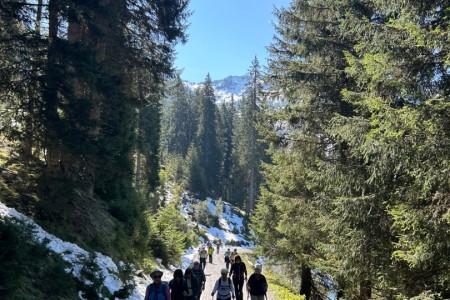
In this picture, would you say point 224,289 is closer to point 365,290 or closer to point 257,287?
point 257,287

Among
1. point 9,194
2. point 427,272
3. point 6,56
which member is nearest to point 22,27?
point 6,56

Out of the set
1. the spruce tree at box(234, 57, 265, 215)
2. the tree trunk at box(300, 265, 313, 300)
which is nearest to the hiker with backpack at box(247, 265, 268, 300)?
the tree trunk at box(300, 265, 313, 300)

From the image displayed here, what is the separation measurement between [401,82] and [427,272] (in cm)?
402

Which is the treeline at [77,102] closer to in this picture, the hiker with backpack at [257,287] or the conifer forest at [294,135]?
the conifer forest at [294,135]

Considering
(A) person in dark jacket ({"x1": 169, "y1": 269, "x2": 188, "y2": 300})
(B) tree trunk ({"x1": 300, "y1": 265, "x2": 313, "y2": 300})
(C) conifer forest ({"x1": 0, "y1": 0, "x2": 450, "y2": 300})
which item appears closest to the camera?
(C) conifer forest ({"x1": 0, "y1": 0, "x2": 450, "y2": 300})

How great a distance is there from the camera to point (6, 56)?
9.08m

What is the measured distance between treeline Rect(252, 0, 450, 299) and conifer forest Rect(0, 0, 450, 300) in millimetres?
39

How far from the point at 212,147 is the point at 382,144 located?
6972 centimetres

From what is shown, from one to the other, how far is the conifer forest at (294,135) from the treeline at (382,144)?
1.5 inches

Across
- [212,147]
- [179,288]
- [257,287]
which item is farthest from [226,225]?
[179,288]

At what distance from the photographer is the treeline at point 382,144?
6715mm

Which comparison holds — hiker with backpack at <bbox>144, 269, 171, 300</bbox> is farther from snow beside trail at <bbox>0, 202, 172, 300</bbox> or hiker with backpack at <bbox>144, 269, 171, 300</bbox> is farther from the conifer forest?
snow beside trail at <bbox>0, 202, 172, 300</bbox>

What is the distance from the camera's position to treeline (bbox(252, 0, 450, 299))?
22.0 ft

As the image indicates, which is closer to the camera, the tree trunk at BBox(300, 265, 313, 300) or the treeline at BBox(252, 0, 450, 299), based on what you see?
the treeline at BBox(252, 0, 450, 299)
